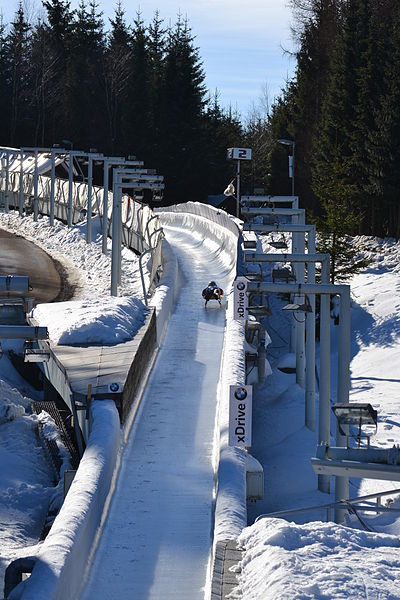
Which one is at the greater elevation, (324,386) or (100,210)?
(100,210)

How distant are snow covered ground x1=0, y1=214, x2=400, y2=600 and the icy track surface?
134cm

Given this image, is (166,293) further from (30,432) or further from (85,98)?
(85,98)

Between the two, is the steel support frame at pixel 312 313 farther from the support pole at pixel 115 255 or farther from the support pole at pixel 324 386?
the support pole at pixel 115 255

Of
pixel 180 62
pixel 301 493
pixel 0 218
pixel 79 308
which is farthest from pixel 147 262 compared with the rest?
pixel 180 62

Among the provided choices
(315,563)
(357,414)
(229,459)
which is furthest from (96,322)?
(315,563)

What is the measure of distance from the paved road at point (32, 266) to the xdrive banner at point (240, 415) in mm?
20323

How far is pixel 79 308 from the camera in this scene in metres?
24.2

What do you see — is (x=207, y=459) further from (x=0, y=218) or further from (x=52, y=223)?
(x=0, y=218)

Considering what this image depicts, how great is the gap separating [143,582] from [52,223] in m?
40.9

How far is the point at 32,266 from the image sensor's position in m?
42.6

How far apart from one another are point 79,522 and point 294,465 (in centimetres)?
1069

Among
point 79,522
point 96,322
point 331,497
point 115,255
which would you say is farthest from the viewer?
point 115,255

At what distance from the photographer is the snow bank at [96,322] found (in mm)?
21547

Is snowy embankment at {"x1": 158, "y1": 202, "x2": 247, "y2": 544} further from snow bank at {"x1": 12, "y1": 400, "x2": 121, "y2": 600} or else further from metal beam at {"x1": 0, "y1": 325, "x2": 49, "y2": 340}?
metal beam at {"x1": 0, "y1": 325, "x2": 49, "y2": 340}
